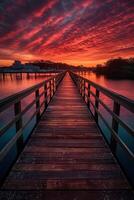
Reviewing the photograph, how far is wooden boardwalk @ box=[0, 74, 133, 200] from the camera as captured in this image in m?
2.01

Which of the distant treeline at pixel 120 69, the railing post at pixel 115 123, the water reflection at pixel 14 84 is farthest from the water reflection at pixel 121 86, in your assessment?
the distant treeline at pixel 120 69

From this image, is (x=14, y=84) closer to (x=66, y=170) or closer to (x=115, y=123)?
(x=115, y=123)

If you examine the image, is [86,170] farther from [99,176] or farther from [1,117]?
[1,117]

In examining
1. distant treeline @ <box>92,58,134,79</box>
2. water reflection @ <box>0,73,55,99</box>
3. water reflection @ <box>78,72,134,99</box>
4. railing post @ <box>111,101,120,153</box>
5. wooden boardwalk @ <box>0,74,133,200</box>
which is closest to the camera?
wooden boardwalk @ <box>0,74,133,200</box>

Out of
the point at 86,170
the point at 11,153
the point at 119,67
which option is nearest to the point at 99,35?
the point at 11,153

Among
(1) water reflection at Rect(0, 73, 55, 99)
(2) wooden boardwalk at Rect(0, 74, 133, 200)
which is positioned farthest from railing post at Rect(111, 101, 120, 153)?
(1) water reflection at Rect(0, 73, 55, 99)

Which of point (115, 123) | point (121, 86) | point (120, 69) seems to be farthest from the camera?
point (120, 69)

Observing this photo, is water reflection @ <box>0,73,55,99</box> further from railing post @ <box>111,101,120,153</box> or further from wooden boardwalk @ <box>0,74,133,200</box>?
railing post @ <box>111,101,120,153</box>

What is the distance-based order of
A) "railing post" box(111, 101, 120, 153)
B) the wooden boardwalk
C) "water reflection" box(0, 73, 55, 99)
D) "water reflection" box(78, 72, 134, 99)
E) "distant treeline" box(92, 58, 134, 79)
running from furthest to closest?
"distant treeline" box(92, 58, 134, 79)
"water reflection" box(0, 73, 55, 99)
"water reflection" box(78, 72, 134, 99)
"railing post" box(111, 101, 120, 153)
the wooden boardwalk

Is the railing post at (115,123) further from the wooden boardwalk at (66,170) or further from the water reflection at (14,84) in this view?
the water reflection at (14,84)

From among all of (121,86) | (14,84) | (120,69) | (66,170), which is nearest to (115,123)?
(66,170)

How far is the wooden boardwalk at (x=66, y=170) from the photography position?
6.59ft

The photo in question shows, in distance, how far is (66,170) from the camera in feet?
8.06

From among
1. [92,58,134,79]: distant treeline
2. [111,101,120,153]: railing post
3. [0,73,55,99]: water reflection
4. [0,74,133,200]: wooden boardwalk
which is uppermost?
[92,58,134,79]: distant treeline
